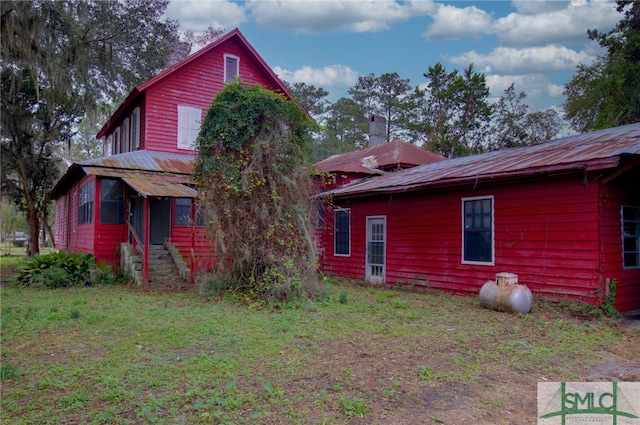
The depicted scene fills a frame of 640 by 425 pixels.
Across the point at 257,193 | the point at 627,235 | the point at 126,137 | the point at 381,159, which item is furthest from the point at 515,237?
the point at 126,137

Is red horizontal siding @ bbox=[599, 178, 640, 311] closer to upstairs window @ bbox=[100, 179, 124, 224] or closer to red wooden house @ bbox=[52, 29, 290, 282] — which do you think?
red wooden house @ bbox=[52, 29, 290, 282]

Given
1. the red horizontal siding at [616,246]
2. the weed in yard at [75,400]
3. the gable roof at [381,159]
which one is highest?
the gable roof at [381,159]

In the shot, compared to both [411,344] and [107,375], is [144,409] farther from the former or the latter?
[411,344]

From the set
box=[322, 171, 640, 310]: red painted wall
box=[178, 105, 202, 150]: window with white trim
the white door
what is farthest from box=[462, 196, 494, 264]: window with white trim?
box=[178, 105, 202, 150]: window with white trim

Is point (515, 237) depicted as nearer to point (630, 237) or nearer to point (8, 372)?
point (630, 237)

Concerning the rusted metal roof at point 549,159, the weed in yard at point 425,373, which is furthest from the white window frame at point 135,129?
the weed in yard at point 425,373

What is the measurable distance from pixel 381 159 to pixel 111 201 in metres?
10.7

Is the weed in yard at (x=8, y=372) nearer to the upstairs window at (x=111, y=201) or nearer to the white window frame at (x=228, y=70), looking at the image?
the upstairs window at (x=111, y=201)

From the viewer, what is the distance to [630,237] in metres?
8.57

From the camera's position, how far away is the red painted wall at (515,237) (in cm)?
789

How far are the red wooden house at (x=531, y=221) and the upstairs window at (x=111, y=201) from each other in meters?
7.06

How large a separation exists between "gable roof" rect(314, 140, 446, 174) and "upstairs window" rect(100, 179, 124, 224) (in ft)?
24.1

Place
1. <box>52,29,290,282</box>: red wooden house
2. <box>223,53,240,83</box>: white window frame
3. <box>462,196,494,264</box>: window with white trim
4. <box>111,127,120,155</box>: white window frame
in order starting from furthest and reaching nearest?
<box>111,127,120,155</box>: white window frame → <box>223,53,240,83</box>: white window frame → <box>52,29,290,282</box>: red wooden house → <box>462,196,494,264</box>: window with white trim

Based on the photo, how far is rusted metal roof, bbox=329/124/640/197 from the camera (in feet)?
24.1
